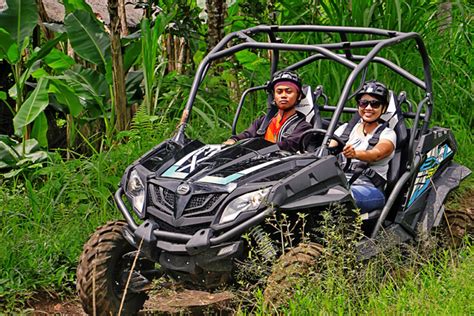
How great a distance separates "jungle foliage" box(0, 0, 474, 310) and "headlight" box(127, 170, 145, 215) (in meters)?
1.21

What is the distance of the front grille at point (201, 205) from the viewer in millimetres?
5035

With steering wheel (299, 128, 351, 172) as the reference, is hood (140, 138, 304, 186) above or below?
below

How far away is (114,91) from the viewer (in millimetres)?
8641

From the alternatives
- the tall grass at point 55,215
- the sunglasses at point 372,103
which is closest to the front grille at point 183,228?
the tall grass at point 55,215

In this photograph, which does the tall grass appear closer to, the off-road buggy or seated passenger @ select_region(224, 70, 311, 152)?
the off-road buggy

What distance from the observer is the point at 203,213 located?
504 centimetres

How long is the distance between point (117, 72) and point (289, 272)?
13.7ft

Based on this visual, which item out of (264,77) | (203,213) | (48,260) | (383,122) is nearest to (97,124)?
(264,77)

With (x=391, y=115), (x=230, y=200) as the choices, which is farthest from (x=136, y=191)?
(x=391, y=115)

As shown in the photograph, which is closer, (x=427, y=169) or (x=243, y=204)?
(x=243, y=204)

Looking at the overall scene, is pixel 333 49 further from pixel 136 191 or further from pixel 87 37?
pixel 87 37

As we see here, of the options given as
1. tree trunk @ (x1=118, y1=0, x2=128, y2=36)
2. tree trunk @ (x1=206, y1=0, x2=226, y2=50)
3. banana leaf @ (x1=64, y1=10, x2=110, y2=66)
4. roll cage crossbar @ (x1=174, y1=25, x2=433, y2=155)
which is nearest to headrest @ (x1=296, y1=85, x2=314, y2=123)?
roll cage crossbar @ (x1=174, y1=25, x2=433, y2=155)

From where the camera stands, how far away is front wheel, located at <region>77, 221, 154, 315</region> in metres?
5.48

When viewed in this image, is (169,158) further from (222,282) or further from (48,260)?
(48,260)
